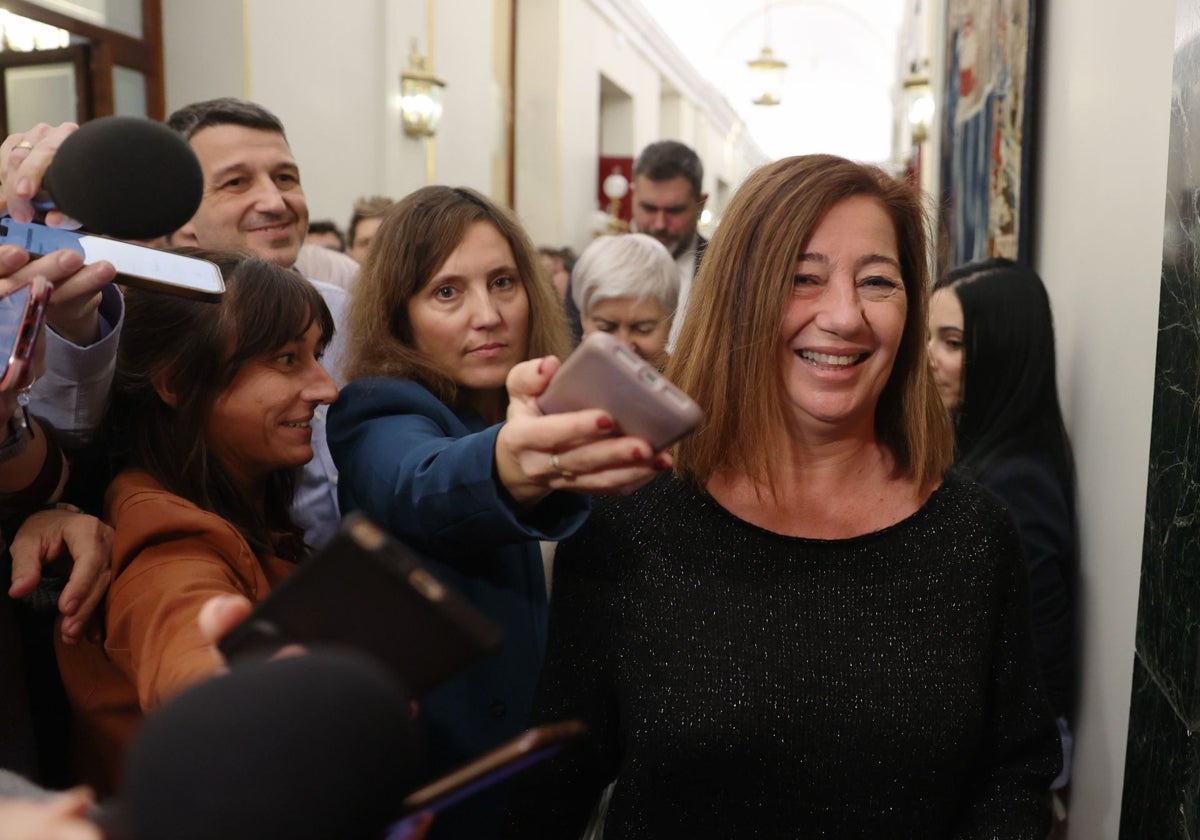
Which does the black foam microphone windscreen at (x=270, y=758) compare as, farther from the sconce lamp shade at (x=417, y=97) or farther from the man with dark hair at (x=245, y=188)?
the sconce lamp shade at (x=417, y=97)

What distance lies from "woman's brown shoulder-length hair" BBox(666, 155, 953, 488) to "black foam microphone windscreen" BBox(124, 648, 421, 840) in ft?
3.92

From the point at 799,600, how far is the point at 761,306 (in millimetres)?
468

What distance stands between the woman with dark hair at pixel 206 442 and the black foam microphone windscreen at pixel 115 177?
0.44 m

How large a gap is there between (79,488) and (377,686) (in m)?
1.46

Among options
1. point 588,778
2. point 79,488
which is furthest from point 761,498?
point 79,488

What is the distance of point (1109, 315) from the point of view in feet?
8.59

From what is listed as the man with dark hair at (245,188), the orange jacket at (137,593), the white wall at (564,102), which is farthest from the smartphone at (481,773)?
the white wall at (564,102)

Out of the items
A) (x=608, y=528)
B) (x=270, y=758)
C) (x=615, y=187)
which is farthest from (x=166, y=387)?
(x=615, y=187)

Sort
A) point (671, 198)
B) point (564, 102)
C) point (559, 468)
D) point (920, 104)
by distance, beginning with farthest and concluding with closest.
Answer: point (564, 102) → point (920, 104) → point (671, 198) → point (559, 468)

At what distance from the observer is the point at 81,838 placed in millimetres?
716

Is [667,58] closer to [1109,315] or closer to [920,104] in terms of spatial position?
[920,104]

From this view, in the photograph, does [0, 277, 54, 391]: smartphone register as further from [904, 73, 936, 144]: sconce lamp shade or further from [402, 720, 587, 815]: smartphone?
[904, 73, 936, 144]: sconce lamp shade

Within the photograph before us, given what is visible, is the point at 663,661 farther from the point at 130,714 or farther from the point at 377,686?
the point at 377,686

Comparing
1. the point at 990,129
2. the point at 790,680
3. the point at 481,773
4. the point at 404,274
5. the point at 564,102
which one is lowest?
the point at 790,680
